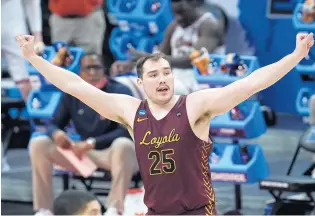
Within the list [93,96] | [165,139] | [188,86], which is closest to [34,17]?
[188,86]

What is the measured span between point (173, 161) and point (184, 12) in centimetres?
406

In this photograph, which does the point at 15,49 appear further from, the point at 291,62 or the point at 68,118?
the point at 291,62

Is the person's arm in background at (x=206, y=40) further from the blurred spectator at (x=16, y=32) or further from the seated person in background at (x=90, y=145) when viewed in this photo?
the blurred spectator at (x=16, y=32)

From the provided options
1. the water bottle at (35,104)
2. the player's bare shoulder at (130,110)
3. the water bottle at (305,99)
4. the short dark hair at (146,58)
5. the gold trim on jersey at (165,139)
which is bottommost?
the water bottle at (305,99)

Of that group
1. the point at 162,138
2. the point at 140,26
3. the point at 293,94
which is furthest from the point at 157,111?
the point at 293,94

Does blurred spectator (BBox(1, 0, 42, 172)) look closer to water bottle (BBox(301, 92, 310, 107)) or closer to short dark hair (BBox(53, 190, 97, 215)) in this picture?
water bottle (BBox(301, 92, 310, 107))

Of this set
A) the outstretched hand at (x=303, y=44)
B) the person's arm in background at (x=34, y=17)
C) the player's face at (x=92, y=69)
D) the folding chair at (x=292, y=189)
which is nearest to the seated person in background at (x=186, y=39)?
the player's face at (x=92, y=69)

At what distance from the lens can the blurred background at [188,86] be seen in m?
8.24

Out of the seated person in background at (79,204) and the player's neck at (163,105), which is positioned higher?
the player's neck at (163,105)

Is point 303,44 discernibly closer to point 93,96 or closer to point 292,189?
point 93,96

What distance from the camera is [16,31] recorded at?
9.79 meters

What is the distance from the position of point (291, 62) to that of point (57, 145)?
3406mm

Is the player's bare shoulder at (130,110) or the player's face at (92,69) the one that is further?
the player's face at (92,69)

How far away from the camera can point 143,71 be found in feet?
18.5
